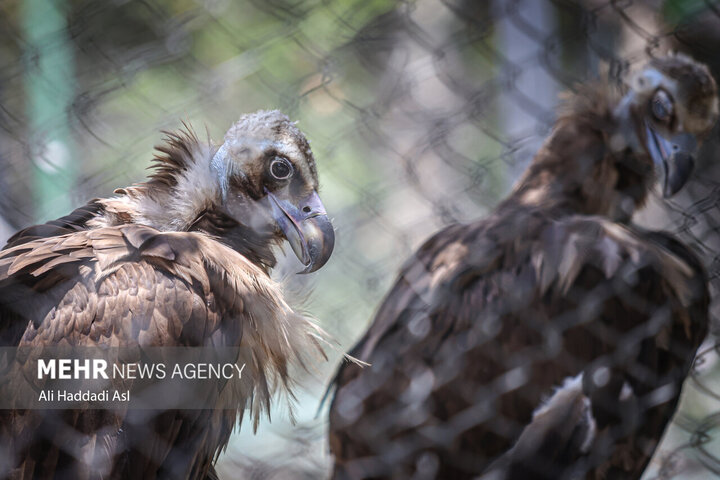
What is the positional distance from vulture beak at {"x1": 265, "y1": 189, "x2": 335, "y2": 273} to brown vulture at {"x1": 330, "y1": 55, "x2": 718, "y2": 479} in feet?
0.93

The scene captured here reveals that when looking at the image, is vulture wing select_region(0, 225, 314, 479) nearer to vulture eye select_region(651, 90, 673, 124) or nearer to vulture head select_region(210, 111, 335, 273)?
vulture head select_region(210, 111, 335, 273)

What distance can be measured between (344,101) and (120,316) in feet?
1.56

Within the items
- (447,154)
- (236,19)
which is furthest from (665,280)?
(236,19)

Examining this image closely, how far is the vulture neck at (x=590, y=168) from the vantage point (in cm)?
170

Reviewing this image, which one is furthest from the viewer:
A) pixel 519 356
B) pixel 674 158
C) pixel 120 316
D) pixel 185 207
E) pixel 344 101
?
pixel 674 158

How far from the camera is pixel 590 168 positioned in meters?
1.71

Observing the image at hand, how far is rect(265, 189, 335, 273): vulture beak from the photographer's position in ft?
4.36

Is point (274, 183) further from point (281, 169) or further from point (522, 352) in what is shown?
point (522, 352)

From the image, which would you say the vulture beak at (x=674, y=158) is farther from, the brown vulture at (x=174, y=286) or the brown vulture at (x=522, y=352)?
the brown vulture at (x=174, y=286)

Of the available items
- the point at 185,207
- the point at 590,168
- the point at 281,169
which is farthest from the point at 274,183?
the point at 590,168

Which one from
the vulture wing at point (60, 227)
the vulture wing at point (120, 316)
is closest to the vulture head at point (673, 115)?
the vulture wing at point (120, 316)

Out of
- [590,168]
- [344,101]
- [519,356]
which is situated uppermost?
[344,101]

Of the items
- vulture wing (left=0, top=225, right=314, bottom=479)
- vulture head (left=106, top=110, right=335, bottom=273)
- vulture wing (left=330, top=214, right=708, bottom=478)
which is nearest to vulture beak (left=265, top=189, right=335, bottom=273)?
vulture head (left=106, top=110, right=335, bottom=273)

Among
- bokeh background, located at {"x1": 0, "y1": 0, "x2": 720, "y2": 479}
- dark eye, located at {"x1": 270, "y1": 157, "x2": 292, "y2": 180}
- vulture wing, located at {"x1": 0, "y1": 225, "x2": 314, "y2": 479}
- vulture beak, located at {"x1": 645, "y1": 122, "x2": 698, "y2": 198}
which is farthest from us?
vulture beak, located at {"x1": 645, "y1": 122, "x2": 698, "y2": 198}
